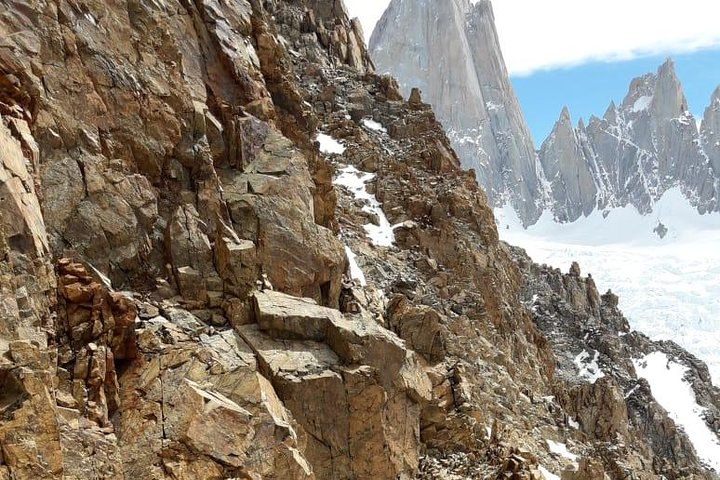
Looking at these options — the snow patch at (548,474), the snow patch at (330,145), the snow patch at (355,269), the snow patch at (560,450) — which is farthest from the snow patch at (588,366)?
the snow patch at (355,269)

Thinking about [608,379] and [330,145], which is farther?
[608,379]

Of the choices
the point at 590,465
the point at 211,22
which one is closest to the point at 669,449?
the point at 590,465

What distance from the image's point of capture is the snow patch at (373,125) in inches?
2016

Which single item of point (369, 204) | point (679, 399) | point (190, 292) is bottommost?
point (679, 399)

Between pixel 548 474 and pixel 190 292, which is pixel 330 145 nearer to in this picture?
pixel 548 474

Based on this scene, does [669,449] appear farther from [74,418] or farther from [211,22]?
[74,418]

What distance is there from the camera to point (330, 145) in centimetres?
4672

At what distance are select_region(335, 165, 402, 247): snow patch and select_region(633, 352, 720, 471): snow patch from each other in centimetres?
4012

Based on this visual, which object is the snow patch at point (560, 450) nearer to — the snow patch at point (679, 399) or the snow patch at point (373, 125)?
the snow patch at point (373, 125)

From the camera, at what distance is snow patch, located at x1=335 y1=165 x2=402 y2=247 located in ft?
127

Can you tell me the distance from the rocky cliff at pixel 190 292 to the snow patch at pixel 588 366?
22997mm

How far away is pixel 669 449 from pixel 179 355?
52902 mm

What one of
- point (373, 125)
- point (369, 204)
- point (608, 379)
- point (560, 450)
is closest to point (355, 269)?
point (369, 204)

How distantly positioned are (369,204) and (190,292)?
2582 centimetres
